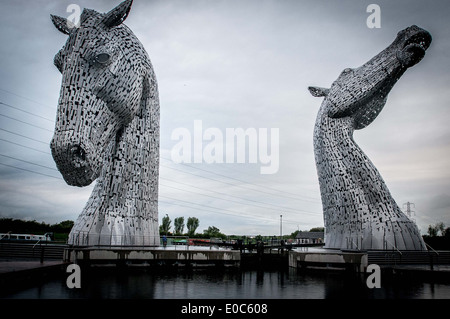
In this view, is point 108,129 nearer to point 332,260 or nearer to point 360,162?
point 332,260

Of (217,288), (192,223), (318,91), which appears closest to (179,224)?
(192,223)

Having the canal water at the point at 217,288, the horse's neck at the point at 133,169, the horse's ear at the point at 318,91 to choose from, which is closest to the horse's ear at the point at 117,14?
the horse's neck at the point at 133,169

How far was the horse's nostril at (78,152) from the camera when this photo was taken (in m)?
12.5

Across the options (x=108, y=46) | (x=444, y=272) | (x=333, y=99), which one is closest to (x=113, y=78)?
(x=108, y=46)

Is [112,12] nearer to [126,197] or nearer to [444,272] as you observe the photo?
[126,197]

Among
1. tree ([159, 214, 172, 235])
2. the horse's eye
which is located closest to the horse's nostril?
the horse's eye

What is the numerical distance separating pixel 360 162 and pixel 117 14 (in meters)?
12.7

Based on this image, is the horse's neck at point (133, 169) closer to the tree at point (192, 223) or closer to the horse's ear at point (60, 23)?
the horse's ear at point (60, 23)

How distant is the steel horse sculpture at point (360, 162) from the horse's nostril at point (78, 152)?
39.5 feet

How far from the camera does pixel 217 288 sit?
8.88 metres

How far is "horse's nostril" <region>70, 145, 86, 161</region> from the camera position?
1250 cm

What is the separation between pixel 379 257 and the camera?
1423 cm

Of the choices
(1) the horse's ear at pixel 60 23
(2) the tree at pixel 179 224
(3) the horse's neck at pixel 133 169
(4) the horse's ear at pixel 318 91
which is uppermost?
(1) the horse's ear at pixel 60 23

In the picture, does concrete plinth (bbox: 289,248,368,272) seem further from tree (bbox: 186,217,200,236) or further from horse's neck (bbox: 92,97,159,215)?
tree (bbox: 186,217,200,236)
